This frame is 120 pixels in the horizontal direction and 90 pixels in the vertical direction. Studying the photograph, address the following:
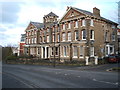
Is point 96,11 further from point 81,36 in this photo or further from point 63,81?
point 63,81

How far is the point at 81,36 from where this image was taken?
121 feet

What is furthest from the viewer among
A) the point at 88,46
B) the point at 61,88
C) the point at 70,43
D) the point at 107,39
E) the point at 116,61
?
the point at 107,39

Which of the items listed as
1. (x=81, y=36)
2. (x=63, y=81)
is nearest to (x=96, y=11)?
(x=81, y=36)

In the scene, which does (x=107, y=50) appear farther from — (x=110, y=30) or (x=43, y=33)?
(x=43, y=33)

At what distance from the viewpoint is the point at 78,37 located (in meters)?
37.4

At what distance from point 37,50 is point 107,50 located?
2263 cm

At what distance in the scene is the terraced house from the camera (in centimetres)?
3591

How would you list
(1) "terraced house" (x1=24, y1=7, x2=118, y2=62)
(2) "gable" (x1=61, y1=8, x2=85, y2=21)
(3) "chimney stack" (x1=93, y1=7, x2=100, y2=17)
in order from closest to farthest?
(1) "terraced house" (x1=24, y1=7, x2=118, y2=62) < (2) "gable" (x1=61, y1=8, x2=85, y2=21) < (3) "chimney stack" (x1=93, y1=7, x2=100, y2=17)

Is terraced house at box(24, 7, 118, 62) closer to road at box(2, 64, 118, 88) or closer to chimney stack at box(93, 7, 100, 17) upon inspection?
chimney stack at box(93, 7, 100, 17)

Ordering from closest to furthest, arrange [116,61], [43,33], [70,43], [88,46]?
[116,61] < [88,46] < [70,43] < [43,33]

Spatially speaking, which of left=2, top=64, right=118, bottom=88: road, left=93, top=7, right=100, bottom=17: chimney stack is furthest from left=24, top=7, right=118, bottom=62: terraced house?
left=2, top=64, right=118, bottom=88: road

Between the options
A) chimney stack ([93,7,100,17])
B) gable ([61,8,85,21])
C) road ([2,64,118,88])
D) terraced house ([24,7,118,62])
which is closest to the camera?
road ([2,64,118,88])

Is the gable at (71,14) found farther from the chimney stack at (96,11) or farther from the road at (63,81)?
the road at (63,81)

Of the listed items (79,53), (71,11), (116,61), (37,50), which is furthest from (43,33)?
(116,61)
